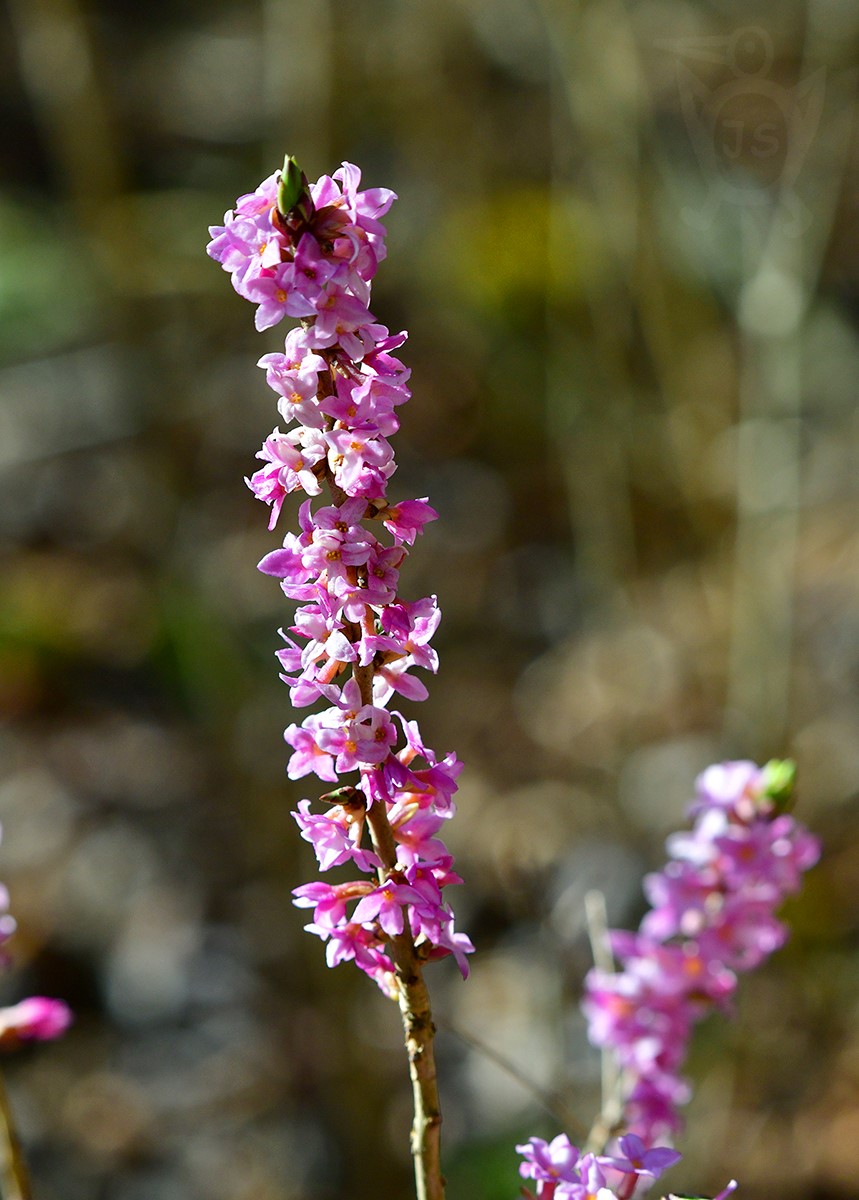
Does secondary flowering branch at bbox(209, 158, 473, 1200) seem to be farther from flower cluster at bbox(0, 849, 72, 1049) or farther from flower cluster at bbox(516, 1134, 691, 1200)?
flower cluster at bbox(0, 849, 72, 1049)

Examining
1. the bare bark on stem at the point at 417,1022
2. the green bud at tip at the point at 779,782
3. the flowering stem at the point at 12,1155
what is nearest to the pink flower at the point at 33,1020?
the flowering stem at the point at 12,1155

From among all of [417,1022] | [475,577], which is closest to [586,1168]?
[417,1022]

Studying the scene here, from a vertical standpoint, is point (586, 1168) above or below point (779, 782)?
below

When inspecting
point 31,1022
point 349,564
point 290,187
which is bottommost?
point 31,1022

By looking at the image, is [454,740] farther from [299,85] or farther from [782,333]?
[299,85]

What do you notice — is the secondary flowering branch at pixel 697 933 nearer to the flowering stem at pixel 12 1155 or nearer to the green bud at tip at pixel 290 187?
the flowering stem at pixel 12 1155

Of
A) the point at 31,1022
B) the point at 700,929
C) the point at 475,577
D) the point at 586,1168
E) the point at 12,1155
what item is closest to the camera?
Answer: the point at 586,1168

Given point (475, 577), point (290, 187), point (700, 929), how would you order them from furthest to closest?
point (475, 577)
point (700, 929)
point (290, 187)

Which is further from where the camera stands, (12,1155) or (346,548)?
(12,1155)

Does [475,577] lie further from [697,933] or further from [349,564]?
[349,564]
